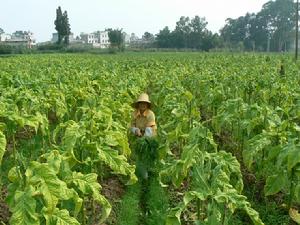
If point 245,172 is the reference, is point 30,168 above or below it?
above

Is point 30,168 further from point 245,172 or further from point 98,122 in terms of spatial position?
point 245,172

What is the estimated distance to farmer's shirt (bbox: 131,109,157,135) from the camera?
721 cm

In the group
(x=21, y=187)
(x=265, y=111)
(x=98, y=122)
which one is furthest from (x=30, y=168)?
(x=265, y=111)

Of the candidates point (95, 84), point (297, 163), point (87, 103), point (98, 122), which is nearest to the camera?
point (297, 163)

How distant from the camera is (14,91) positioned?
7.54 meters

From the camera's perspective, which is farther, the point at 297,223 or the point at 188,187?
the point at 188,187

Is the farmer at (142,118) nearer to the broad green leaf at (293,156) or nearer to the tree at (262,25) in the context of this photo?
the broad green leaf at (293,156)

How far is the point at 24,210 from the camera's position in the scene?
2.86m

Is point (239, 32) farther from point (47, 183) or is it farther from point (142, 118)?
point (47, 183)

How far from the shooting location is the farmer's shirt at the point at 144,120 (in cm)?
721

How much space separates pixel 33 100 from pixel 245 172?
329cm

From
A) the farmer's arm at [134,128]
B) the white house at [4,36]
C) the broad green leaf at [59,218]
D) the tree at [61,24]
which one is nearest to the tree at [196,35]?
the tree at [61,24]

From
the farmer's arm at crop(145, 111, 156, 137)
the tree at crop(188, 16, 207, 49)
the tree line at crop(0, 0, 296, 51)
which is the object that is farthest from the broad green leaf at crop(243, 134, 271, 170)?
the tree at crop(188, 16, 207, 49)

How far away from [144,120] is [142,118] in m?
0.05
